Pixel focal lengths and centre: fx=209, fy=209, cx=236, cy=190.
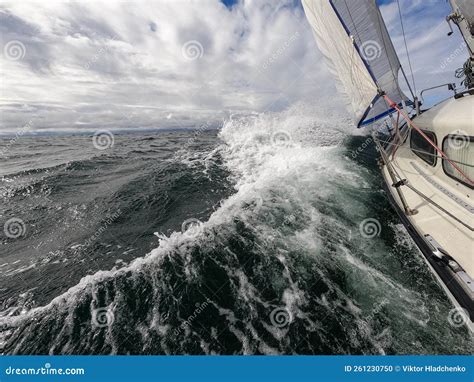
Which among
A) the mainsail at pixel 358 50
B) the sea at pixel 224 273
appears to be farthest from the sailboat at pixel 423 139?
the sea at pixel 224 273

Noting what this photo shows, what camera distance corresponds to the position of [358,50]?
7320 millimetres

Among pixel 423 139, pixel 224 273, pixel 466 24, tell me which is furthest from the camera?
pixel 466 24

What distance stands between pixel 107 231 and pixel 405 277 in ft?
25.1

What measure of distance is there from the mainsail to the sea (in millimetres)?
3169

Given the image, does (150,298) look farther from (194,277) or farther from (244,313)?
(244,313)

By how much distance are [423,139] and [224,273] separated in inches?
289

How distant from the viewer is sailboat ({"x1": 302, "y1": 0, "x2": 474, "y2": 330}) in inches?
145

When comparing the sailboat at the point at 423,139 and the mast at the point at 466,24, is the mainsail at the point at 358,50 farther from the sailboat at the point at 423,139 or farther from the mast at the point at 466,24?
the mast at the point at 466,24

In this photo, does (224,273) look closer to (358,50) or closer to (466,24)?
(358,50)

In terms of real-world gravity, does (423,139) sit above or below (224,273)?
above

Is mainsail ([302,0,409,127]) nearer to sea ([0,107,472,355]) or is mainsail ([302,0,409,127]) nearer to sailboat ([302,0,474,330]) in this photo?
sailboat ([302,0,474,330])

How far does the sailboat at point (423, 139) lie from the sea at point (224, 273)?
76 cm

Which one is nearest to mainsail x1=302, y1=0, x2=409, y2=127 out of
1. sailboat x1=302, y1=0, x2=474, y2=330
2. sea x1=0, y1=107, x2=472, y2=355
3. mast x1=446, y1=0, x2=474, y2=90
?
sailboat x1=302, y1=0, x2=474, y2=330

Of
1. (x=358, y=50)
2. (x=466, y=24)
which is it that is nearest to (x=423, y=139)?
(x=358, y=50)
